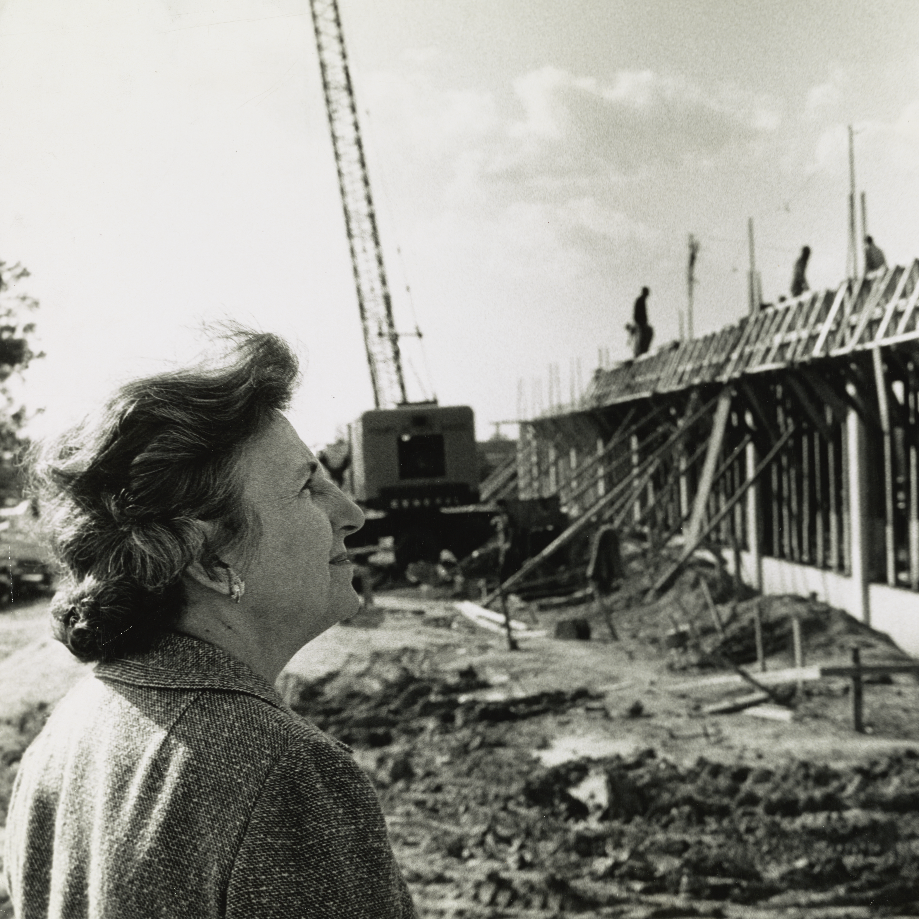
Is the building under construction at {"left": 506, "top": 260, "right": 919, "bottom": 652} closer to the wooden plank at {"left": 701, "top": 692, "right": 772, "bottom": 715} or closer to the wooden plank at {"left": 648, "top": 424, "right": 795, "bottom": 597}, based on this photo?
the wooden plank at {"left": 648, "top": 424, "right": 795, "bottom": 597}

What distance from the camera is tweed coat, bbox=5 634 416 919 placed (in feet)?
4.14

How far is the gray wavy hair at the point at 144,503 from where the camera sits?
1511mm

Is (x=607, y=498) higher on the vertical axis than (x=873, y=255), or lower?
lower

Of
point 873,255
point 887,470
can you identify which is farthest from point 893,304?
point 887,470

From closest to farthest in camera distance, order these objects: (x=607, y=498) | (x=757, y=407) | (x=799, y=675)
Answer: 1. (x=799, y=675)
2. (x=757, y=407)
3. (x=607, y=498)

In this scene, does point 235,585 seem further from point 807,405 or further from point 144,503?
point 807,405

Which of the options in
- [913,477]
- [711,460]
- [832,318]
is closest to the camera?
[913,477]

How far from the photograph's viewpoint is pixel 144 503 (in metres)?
1.53

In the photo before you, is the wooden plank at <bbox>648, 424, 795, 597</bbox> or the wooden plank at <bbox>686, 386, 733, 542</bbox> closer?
the wooden plank at <bbox>648, 424, 795, 597</bbox>

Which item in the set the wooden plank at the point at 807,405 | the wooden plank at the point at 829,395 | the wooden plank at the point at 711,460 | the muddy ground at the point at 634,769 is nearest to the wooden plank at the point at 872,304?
the wooden plank at the point at 829,395

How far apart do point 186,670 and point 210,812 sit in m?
0.24

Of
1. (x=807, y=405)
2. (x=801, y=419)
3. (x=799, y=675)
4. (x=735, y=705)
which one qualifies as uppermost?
(x=807, y=405)

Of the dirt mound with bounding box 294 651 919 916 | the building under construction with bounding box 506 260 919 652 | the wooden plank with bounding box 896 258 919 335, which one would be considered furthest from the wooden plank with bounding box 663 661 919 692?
the wooden plank with bounding box 896 258 919 335

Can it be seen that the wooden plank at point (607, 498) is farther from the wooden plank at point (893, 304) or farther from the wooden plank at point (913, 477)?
the wooden plank at point (893, 304)
